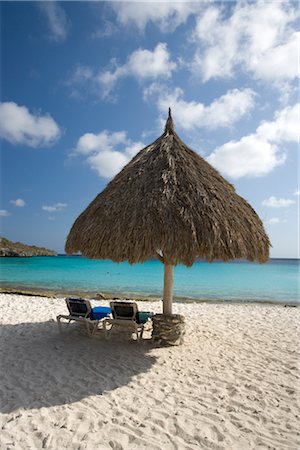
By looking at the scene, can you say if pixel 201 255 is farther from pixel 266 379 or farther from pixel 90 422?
pixel 90 422

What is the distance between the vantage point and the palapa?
4.56m

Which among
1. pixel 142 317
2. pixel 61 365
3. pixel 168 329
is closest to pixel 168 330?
pixel 168 329

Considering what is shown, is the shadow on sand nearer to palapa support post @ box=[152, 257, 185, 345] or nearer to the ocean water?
palapa support post @ box=[152, 257, 185, 345]

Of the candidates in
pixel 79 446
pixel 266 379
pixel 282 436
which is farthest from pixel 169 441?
pixel 266 379

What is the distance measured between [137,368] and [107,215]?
227cm

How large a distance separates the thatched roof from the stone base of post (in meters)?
0.98

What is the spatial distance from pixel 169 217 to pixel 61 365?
2.52m

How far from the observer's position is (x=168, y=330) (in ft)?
17.1

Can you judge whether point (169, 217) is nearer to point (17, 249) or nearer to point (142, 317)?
point (142, 317)

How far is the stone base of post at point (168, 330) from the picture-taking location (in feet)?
17.1

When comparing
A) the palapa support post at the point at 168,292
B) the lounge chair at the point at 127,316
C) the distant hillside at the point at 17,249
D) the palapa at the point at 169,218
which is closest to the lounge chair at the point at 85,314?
the lounge chair at the point at 127,316

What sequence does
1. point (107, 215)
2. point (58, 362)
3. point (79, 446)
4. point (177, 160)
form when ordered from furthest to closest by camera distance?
point (177, 160)
point (107, 215)
point (58, 362)
point (79, 446)

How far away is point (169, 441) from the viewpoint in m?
2.76

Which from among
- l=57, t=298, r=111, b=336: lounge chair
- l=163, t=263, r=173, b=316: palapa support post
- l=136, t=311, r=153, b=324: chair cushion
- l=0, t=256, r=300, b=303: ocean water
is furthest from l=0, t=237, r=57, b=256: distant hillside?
l=163, t=263, r=173, b=316: palapa support post
